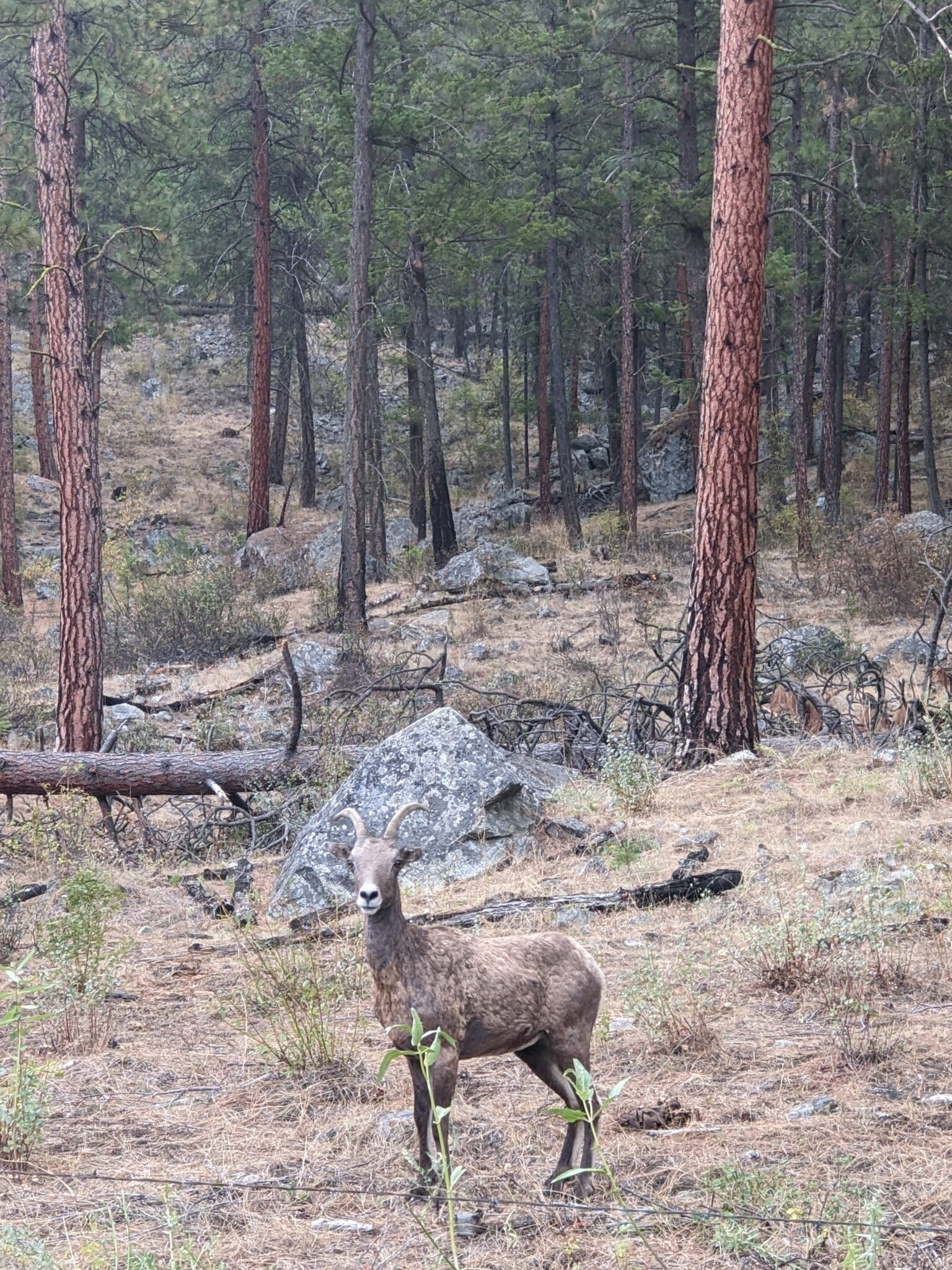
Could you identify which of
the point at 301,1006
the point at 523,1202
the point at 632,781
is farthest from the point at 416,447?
the point at 523,1202

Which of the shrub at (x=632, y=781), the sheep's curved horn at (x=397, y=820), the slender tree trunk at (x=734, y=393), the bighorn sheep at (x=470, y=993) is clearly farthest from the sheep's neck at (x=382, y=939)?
the slender tree trunk at (x=734, y=393)

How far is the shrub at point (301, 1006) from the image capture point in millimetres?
4844

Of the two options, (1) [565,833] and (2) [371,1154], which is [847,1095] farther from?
(1) [565,833]

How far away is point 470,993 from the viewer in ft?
12.7

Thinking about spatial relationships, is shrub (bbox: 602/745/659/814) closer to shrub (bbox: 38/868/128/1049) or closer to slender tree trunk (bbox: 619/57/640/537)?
shrub (bbox: 38/868/128/1049)

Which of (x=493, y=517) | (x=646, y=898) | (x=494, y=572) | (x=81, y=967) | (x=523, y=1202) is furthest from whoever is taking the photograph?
(x=493, y=517)

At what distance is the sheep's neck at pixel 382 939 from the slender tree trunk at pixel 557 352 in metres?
23.7

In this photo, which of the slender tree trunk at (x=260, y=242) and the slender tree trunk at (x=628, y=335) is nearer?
the slender tree trunk at (x=628, y=335)

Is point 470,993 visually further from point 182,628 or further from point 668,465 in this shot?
point 668,465

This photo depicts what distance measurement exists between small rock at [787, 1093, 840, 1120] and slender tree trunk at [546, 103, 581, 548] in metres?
23.4

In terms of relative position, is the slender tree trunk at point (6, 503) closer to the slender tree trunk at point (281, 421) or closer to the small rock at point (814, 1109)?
the slender tree trunk at point (281, 421)

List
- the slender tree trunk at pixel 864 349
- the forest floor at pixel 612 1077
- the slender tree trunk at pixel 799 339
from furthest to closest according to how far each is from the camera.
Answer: the slender tree trunk at pixel 864 349, the slender tree trunk at pixel 799 339, the forest floor at pixel 612 1077

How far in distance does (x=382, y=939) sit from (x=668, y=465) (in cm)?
3093

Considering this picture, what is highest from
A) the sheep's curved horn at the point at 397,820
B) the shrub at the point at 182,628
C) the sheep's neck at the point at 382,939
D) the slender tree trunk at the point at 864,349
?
the slender tree trunk at the point at 864,349
